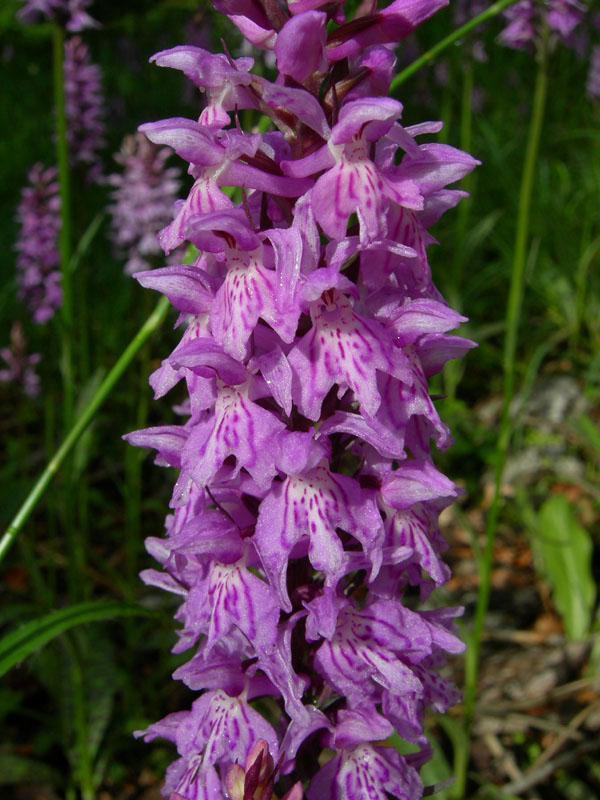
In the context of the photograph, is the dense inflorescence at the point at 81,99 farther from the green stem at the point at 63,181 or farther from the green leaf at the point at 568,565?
the green leaf at the point at 568,565

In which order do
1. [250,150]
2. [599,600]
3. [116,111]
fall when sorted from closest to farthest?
[250,150] < [599,600] < [116,111]

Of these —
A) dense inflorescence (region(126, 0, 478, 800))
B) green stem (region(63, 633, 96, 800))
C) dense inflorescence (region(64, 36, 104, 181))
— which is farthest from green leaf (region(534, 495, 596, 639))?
dense inflorescence (region(64, 36, 104, 181))

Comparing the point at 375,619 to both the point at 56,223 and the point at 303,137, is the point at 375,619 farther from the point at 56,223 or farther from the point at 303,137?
the point at 56,223

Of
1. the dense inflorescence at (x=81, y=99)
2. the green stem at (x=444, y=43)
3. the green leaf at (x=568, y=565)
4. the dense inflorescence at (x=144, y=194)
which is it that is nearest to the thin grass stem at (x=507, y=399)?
the green stem at (x=444, y=43)

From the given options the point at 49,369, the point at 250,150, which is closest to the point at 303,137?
the point at 250,150

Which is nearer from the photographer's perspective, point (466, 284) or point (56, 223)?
point (56, 223)

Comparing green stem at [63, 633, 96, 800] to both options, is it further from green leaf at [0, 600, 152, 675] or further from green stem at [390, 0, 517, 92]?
green stem at [390, 0, 517, 92]
